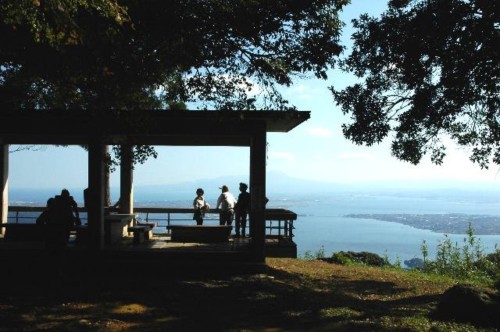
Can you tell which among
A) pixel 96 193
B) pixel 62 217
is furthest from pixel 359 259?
pixel 62 217

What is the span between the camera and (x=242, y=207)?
1430 centimetres

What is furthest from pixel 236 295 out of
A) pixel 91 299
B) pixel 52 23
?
pixel 52 23

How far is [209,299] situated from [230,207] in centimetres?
611

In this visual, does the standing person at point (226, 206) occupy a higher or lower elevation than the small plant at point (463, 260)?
higher

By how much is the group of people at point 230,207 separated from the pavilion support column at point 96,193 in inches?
164

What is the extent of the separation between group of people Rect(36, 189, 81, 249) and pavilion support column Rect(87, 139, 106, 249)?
54.3 inches

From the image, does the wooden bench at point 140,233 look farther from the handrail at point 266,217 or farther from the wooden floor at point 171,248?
the handrail at point 266,217

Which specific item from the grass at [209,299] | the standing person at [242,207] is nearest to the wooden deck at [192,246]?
the grass at [209,299]

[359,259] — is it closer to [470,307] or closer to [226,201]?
[226,201]

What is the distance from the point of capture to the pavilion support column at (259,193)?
1145 cm

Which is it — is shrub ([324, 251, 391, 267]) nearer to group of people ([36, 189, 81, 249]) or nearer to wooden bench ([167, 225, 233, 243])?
wooden bench ([167, 225, 233, 243])

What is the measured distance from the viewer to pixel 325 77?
10.5m

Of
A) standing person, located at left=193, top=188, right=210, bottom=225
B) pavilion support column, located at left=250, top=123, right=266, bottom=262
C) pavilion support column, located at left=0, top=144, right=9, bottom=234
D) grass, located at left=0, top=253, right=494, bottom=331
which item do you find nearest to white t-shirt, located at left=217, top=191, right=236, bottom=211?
standing person, located at left=193, top=188, right=210, bottom=225

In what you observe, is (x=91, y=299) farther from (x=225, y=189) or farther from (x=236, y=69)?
(x=225, y=189)
